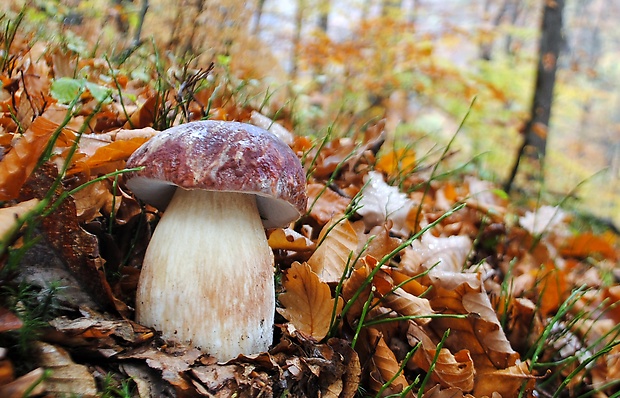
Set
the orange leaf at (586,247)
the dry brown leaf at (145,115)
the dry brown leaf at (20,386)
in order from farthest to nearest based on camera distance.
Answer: the orange leaf at (586,247) < the dry brown leaf at (145,115) < the dry brown leaf at (20,386)

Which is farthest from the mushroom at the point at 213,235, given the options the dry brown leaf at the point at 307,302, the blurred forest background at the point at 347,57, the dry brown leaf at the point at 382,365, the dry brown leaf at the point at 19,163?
the blurred forest background at the point at 347,57

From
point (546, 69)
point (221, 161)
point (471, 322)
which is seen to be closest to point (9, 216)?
point (221, 161)

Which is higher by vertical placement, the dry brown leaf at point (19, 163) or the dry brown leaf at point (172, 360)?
the dry brown leaf at point (19, 163)

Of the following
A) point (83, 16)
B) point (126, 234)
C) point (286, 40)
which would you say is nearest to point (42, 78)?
point (126, 234)

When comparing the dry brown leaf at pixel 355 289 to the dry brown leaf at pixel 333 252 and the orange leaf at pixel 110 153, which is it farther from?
the orange leaf at pixel 110 153

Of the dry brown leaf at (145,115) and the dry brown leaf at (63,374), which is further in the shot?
the dry brown leaf at (145,115)

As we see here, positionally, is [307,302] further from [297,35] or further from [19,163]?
[297,35]

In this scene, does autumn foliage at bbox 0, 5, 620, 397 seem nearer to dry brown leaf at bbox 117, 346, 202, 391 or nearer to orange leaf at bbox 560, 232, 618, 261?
dry brown leaf at bbox 117, 346, 202, 391

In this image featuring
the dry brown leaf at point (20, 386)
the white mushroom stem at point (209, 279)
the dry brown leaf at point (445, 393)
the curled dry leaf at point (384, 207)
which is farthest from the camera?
the curled dry leaf at point (384, 207)
